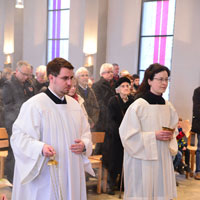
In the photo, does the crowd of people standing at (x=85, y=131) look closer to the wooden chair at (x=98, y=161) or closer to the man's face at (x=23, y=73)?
the man's face at (x=23, y=73)

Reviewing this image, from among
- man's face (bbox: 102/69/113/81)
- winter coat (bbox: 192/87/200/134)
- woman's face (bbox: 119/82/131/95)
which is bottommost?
winter coat (bbox: 192/87/200/134)

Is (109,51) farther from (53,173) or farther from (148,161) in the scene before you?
(53,173)

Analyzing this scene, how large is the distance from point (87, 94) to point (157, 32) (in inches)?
217

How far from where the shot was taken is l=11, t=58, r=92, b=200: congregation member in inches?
119

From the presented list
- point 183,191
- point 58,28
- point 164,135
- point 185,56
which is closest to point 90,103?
point 183,191

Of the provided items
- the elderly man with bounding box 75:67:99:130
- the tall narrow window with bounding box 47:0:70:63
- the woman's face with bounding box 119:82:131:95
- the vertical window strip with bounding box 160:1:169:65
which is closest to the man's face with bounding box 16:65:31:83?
the elderly man with bounding box 75:67:99:130

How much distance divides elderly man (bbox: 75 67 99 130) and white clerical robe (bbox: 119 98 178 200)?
2148mm

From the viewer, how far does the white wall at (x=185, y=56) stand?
9.40 m

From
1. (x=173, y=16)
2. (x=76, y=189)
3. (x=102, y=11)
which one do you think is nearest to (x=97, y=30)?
(x=102, y=11)

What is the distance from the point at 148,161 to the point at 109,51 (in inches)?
327

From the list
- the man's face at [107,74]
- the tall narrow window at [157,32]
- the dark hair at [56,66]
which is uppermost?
the tall narrow window at [157,32]

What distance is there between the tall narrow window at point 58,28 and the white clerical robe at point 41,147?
10822 mm

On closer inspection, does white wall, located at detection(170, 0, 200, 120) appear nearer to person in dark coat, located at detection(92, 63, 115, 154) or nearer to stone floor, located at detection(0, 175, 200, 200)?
stone floor, located at detection(0, 175, 200, 200)

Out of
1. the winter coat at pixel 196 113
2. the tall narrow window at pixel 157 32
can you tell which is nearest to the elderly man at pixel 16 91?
the winter coat at pixel 196 113
